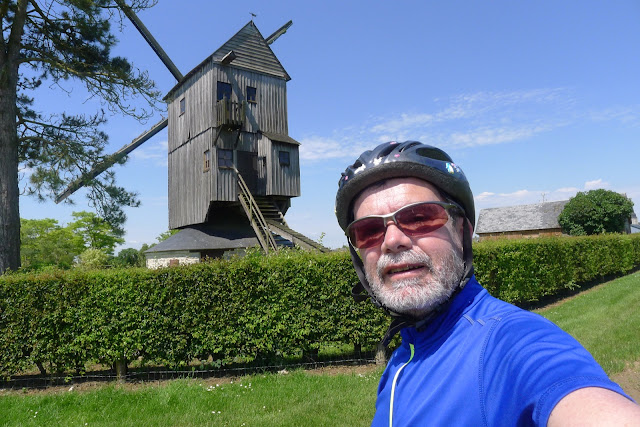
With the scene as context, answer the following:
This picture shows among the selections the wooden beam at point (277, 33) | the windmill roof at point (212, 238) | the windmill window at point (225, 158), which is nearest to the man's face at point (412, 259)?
the windmill roof at point (212, 238)

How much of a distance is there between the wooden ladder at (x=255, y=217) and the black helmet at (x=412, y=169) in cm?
1602

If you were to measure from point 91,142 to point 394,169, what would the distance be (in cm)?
1431

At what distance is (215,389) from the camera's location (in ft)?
21.6

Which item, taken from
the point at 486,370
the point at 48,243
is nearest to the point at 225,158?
the point at 486,370

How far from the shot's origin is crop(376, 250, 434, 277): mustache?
1.74 metres

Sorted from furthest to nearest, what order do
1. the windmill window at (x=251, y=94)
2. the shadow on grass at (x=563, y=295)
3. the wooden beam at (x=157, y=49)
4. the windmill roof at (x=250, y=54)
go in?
1. the wooden beam at (x=157, y=49)
2. the windmill window at (x=251, y=94)
3. the windmill roof at (x=250, y=54)
4. the shadow on grass at (x=563, y=295)

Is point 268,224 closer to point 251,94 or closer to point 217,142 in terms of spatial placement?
point 217,142

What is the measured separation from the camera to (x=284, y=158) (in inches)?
865

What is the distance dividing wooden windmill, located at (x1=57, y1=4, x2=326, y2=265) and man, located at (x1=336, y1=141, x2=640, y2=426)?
55.2 feet

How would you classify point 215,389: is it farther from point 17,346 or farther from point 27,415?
point 17,346

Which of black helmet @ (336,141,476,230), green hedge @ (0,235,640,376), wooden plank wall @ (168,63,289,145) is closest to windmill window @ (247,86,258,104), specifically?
wooden plank wall @ (168,63,289,145)

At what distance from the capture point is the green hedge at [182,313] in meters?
7.67

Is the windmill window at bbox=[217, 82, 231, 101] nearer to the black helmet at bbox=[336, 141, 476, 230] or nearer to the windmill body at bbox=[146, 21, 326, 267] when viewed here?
the windmill body at bbox=[146, 21, 326, 267]

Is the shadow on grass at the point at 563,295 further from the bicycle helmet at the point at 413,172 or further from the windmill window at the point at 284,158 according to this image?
the bicycle helmet at the point at 413,172
